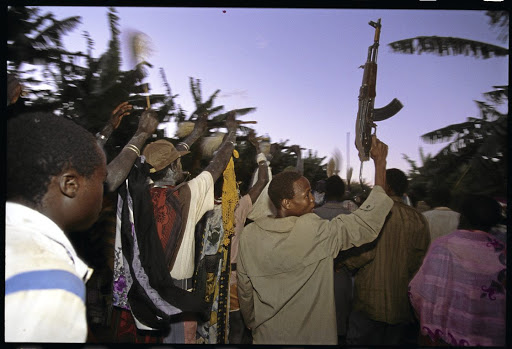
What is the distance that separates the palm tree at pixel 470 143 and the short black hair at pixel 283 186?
1.39 metres

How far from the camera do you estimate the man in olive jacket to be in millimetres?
2672

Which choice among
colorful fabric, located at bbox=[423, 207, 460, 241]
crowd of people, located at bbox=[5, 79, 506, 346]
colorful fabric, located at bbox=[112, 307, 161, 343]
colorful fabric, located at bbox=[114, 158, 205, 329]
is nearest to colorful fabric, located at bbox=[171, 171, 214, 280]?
crowd of people, located at bbox=[5, 79, 506, 346]

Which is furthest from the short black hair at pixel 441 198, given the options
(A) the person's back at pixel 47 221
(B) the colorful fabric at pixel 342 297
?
(A) the person's back at pixel 47 221

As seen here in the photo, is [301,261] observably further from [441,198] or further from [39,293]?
[441,198]

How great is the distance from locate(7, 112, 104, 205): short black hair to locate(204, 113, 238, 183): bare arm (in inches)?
68.9

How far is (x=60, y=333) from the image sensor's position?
1.16 m

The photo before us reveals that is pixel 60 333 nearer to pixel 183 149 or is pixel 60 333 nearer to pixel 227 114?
pixel 183 149

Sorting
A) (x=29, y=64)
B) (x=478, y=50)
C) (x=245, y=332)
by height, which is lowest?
(x=245, y=332)

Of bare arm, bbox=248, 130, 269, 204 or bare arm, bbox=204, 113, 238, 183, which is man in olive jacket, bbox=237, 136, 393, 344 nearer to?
bare arm, bbox=204, 113, 238, 183

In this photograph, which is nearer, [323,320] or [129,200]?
[323,320]

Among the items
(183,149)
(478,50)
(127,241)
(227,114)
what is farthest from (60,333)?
(478,50)

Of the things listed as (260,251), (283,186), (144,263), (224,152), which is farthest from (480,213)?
(144,263)

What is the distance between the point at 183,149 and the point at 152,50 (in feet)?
2.55

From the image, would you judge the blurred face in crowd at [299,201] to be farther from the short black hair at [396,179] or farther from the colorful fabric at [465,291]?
the short black hair at [396,179]
